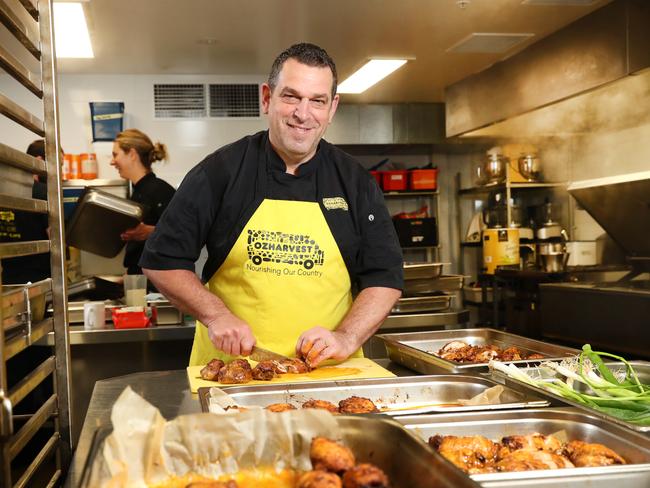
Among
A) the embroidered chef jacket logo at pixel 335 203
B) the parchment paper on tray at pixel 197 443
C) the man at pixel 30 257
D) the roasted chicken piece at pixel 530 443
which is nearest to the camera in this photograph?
the parchment paper on tray at pixel 197 443

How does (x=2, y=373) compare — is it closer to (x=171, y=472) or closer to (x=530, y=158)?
(x=171, y=472)

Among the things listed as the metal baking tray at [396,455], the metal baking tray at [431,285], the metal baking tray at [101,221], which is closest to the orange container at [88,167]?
the metal baking tray at [101,221]

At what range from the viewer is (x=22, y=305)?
1.37m

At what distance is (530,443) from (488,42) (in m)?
4.84

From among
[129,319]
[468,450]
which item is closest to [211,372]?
[468,450]

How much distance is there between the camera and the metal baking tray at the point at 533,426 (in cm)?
129

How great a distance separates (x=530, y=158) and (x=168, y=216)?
6.55 metres

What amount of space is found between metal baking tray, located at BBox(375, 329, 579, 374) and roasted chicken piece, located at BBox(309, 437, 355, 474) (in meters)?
0.95

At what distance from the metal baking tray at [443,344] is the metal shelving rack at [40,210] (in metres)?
1.01

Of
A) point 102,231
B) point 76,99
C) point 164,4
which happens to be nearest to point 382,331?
point 102,231

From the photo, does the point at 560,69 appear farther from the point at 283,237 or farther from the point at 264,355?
the point at 264,355

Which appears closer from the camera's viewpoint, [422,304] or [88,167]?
[422,304]

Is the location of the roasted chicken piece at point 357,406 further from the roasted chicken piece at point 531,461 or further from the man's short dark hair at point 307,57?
the man's short dark hair at point 307,57

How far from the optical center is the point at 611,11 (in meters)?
3.68
